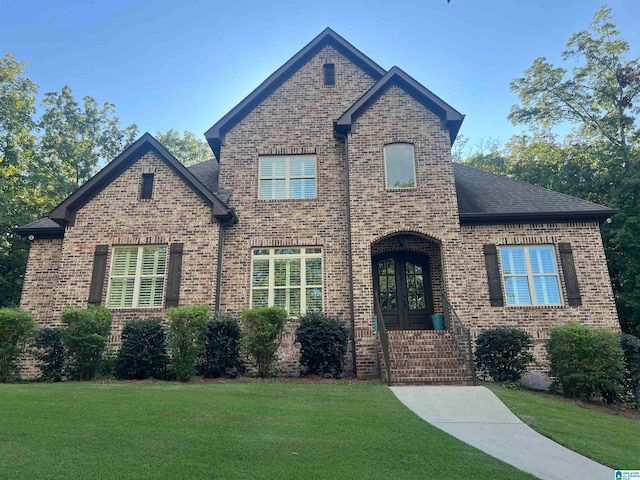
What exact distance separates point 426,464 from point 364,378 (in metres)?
6.20

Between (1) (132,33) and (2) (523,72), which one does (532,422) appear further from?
(2) (523,72)

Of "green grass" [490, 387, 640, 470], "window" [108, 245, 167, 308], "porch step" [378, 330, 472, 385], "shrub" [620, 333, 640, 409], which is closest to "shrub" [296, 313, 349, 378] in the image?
"porch step" [378, 330, 472, 385]

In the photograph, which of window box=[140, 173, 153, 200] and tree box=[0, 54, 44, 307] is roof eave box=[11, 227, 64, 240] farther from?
tree box=[0, 54, 44, 307]

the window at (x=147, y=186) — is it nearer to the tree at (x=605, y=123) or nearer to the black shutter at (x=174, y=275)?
the black shutter at (x=174, y=275)

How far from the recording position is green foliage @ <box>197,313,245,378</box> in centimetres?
1051

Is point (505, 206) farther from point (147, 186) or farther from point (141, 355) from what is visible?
point (141, 355)

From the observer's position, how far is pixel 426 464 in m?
4.83

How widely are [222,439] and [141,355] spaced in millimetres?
5768

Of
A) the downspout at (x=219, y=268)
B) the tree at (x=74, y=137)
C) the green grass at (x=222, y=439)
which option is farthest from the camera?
the tree at (x=74, y=137)

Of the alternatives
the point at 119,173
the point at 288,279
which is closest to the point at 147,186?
the point at 119,173

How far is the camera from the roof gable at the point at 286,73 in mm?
14212

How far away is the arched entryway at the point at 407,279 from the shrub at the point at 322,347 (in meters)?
2.95

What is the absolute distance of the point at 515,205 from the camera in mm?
13086

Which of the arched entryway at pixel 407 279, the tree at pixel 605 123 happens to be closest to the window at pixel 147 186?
the arched entryway at pixel 407 279
